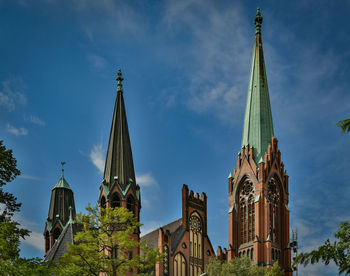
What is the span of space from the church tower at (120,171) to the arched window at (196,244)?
813 centimetres

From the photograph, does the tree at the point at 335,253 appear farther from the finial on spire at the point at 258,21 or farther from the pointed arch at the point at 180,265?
the finial on spire at the point at 258,21

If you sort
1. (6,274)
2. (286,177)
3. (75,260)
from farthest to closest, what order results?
(286,177)
(75,260)
(6,274)

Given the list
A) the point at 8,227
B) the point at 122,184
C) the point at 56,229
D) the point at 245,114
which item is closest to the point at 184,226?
the point at 122,184

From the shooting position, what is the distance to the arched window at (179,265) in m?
55.4

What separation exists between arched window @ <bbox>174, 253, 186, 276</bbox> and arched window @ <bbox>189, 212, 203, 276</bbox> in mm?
893

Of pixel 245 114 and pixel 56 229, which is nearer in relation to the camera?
pixel 56 229

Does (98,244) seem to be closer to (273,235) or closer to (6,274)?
(6,274)

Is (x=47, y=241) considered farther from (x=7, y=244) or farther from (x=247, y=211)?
(x=7, y=244)

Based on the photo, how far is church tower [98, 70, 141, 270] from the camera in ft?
172

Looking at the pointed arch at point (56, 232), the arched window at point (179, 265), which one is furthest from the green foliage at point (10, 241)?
the pointed arch at point (56, 232)

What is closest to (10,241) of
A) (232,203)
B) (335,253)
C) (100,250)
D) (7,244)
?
(7,244)

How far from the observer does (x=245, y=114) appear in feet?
245

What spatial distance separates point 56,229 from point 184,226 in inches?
699

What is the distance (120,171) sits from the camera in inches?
2124
